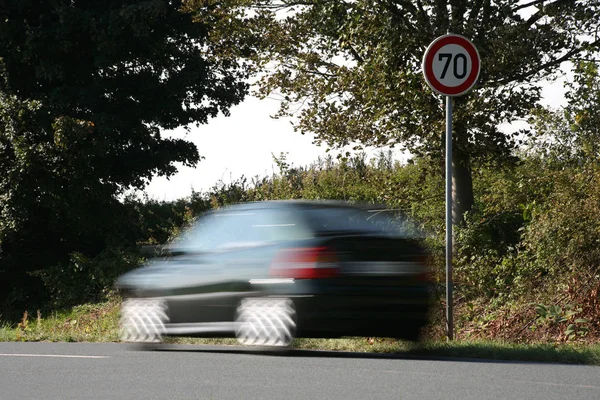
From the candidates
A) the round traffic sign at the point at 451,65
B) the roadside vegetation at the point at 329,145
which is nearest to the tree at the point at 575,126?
the roadside vegetation at the point at 329,145

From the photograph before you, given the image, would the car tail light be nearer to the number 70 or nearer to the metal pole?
the metal pole

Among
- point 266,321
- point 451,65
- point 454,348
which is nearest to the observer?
point 266,321

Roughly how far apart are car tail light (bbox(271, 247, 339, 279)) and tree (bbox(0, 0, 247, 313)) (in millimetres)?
17539

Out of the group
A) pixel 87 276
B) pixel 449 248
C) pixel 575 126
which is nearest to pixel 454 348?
pixel 449 248

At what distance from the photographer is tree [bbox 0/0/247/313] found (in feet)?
90.1

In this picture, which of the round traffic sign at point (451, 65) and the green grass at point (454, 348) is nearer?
the green grass at point (454, 348)

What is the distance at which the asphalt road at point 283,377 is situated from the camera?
755 cm

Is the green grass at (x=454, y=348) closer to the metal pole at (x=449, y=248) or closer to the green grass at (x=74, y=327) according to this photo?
the green grass at (x=74, y=327)

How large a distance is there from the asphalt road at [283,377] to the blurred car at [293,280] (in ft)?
1.17

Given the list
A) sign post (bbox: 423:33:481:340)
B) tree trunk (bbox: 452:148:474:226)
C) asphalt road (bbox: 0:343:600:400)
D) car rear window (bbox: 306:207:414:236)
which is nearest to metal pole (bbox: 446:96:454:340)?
sign post (bbox: 423:33:481:340)

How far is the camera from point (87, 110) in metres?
29.3

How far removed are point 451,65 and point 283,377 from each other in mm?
4856

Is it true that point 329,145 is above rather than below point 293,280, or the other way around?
above

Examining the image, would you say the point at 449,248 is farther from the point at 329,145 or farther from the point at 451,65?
the point at 329,145
